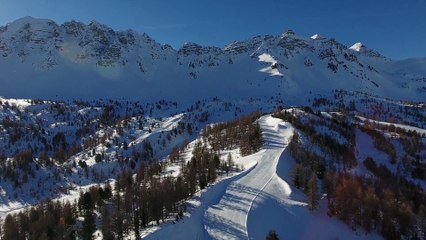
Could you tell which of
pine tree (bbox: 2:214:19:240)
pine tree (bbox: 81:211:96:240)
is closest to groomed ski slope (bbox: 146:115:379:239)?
pine tree (bbox: 81:211:96:240)

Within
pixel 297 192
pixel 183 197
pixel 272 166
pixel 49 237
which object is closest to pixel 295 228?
pixel 297 192

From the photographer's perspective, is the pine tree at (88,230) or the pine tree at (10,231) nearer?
the pine tree at (88,230)

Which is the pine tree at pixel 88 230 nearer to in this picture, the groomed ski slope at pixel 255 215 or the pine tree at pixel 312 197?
the groomed ski slope at pixel 255 215

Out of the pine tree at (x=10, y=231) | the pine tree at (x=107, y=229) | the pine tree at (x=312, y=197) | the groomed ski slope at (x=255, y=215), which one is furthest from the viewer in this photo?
the pine tree at (x=10, y=231)

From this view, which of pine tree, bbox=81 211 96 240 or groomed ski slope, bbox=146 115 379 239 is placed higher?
groomed ski slope, bbox=146 115 379 239

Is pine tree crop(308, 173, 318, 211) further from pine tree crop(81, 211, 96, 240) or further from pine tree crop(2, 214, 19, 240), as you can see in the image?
pine tree crop(2, 214, 19, 240)

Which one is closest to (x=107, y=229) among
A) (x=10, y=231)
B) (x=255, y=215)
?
(x=255, y=215)

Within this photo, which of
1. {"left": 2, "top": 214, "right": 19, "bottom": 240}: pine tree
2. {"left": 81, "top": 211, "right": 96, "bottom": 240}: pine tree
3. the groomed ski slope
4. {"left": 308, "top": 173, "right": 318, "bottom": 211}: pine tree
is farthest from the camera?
{"left": 2, "top": 214, "right": 19, "bottom": 240}: pine tree

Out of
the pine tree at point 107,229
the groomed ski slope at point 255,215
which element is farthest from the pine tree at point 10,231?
the groomed ski slope at point 255,215
